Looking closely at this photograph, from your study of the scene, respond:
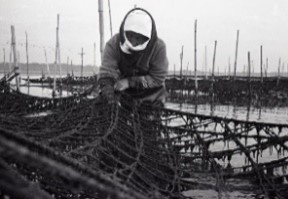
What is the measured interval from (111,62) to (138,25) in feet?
2.05

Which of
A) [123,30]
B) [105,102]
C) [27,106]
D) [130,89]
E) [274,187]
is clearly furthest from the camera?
[27,106]

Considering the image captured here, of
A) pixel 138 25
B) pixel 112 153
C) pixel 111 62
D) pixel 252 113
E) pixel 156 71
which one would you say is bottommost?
pixel 252 113

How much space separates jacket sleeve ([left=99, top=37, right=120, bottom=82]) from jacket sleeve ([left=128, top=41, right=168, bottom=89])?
0.21 m

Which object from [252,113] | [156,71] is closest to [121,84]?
[156,71]

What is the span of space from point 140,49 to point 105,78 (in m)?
0.54

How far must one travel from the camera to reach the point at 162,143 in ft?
12.6

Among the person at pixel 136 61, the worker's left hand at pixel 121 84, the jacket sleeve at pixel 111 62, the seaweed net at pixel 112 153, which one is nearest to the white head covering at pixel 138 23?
the person at pixel 136 61

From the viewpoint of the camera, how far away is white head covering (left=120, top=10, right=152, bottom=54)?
4.12 meters

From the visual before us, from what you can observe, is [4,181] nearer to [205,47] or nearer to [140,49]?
[140,49]

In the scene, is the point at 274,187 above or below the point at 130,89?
below

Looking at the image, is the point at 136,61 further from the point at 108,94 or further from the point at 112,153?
the point at 112,153

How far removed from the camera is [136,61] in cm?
450

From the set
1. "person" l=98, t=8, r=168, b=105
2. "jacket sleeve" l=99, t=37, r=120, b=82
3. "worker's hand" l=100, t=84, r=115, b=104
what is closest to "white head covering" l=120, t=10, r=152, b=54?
"person" l=98, t=8, r=168, b=105

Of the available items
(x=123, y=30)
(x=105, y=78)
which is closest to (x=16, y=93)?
(x=105, y=78)
